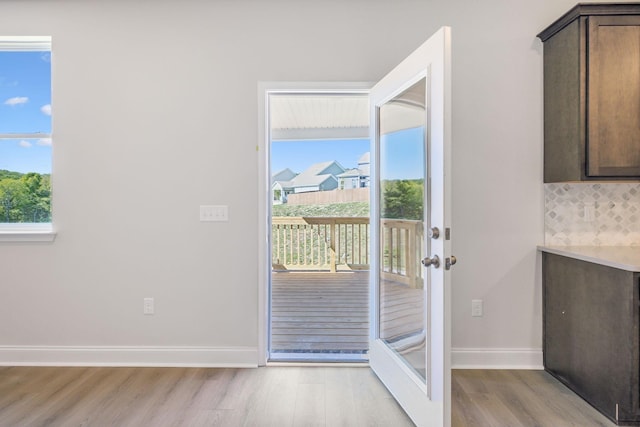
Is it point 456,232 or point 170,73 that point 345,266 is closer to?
point 456,232

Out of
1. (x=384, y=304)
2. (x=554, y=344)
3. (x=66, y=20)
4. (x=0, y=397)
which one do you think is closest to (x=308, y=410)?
(x=384, y=304)

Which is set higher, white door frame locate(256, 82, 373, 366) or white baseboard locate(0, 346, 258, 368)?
white door frame locate(256, 82, 373, 366)

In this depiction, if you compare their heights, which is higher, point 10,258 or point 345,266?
point 10,258

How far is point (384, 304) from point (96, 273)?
2145mm

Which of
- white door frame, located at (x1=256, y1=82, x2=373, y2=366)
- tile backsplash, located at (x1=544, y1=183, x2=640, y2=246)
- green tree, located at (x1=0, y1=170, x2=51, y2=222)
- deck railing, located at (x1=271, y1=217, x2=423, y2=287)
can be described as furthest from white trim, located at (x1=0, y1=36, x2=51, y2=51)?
tile backsplash, located at (x1=544, y1=183, x2=640, y2=246)

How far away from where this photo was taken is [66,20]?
2.94 meters

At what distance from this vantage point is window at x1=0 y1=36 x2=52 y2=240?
3086mm

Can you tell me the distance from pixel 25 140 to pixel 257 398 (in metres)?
2.65

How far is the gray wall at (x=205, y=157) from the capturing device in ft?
9.51

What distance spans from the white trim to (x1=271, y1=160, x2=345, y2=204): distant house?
3158 mm

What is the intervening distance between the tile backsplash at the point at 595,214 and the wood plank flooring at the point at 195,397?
1735 mm

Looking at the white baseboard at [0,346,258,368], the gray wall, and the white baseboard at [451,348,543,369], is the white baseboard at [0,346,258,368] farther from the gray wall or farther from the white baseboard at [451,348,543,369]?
the white baseboard at [451,348,543,369]

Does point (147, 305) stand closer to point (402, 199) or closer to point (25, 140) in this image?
point (25, 140)

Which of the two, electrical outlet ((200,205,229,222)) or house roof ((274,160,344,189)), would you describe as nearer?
electrical outlet ((200,205,229,222))
